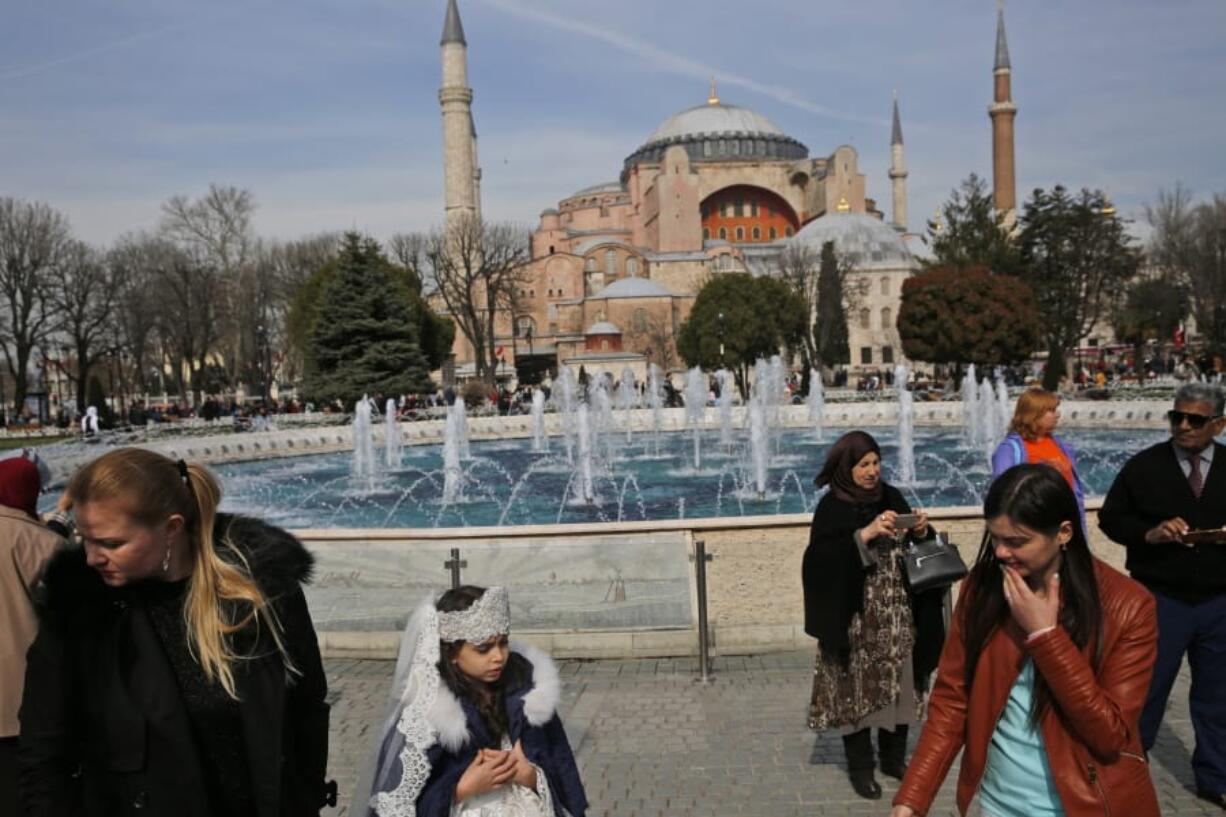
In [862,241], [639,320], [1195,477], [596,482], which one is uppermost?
[862,241]

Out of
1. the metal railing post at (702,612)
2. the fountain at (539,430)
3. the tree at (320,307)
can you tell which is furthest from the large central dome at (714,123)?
the metal railing post at (702,612)

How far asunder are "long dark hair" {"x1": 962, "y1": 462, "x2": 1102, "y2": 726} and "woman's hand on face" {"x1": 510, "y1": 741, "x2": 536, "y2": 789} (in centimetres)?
116

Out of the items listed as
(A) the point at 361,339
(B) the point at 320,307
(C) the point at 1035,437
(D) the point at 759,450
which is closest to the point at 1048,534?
(C) the point at 1035,437

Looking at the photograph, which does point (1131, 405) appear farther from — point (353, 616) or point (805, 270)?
point (805, 270)

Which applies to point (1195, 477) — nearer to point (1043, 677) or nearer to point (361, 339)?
point (1043, 677)

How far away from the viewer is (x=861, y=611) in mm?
4398

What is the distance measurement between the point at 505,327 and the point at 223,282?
30173 mm

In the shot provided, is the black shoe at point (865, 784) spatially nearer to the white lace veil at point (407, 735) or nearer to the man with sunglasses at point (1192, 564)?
the man with sunglasses at point (1192, 564)

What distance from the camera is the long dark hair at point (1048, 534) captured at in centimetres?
238

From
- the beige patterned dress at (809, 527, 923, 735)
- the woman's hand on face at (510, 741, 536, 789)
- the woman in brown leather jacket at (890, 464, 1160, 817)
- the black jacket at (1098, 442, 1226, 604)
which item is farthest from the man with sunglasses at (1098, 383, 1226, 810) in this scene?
the woman's hand on face at (510, 741, 536, 789)

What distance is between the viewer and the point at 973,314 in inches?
1602

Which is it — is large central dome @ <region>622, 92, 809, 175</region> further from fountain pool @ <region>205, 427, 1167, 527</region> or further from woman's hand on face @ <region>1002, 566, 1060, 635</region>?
woman's hand on face @ <region>1002, 566, 1060, 635</region>

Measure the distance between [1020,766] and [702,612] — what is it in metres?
3.96

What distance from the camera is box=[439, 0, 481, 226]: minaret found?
200 ft
